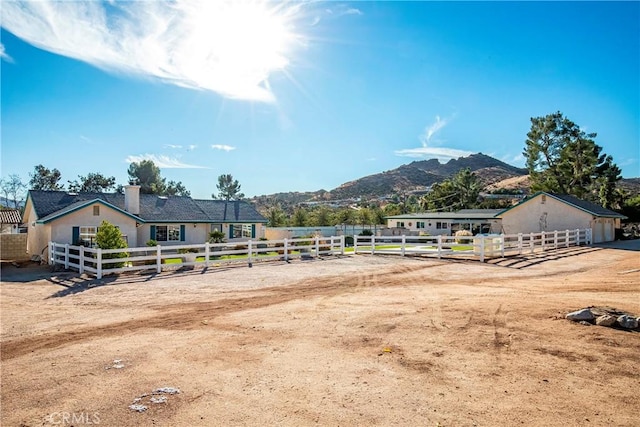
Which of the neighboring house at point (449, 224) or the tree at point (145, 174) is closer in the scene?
the neighboring house at point (449, 224)

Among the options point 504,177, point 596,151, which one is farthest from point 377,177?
Answer: point 596,151

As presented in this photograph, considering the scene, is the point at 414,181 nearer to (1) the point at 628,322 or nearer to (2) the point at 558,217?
(2) the point at 558,217

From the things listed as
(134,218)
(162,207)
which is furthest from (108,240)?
(162,207)

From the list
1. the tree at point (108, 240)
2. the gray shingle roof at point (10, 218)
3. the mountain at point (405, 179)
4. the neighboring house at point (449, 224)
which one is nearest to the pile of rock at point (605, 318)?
the tree at point (108, 240)

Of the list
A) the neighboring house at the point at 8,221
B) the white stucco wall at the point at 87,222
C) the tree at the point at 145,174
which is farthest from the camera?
the tree at the point at 145,174

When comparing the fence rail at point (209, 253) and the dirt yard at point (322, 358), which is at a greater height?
the fence rail at point (209, 253)

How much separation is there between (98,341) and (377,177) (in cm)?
14996

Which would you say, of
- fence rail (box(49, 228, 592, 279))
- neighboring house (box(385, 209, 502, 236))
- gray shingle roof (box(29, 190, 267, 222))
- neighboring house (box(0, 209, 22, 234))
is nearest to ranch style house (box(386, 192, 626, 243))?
fence rail (box(49, 228, 592, 279))

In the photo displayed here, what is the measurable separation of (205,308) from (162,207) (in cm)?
2179

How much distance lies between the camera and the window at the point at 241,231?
3192cm

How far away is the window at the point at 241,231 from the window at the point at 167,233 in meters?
4.62

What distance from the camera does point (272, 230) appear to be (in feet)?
127

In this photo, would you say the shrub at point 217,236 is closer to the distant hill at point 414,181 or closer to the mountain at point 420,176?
the distant hill at point 414,181

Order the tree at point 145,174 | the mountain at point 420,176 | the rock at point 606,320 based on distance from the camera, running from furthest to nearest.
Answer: the mountain at point 420,176, the tree at point 145,174, the rock at point 606,320
